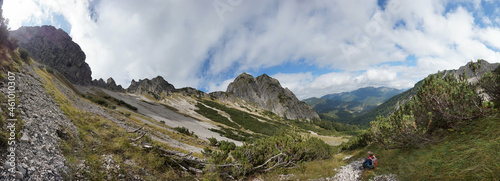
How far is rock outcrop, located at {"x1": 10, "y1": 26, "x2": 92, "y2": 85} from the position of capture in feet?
270

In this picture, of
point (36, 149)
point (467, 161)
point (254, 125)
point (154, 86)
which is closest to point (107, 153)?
point (36, 149)

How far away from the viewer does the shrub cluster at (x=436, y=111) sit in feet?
34.1

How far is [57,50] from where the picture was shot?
92375 millimetres

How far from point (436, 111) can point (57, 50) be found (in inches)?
5763

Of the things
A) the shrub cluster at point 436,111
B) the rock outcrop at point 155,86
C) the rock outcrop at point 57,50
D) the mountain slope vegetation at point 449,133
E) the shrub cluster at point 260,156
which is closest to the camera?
the mountain slope vegetation at point 449,133

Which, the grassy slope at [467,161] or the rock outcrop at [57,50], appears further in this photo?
the rock outcrop at [57,50]

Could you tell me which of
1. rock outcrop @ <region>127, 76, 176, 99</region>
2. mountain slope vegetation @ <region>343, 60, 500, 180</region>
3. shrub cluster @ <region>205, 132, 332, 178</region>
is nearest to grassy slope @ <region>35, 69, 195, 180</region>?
shrub cluster @ <region>205, 132, 332, 178</region>

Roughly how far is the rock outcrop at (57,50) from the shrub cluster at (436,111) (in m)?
122

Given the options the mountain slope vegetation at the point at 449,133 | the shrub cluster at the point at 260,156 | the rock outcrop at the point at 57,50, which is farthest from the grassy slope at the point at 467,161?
the rock outcrop at the point at 57,50

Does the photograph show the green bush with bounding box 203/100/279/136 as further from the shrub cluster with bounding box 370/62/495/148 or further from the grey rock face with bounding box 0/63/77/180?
the grey rock face with bounding box 0/63/77/180

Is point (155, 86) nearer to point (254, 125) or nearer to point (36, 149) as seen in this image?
point (254, 125)

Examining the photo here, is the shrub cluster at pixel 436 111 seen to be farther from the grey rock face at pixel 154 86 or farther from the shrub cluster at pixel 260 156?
the grey rock face at pixel 154 86

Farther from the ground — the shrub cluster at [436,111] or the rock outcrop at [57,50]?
the rock outcrop at [57,50]

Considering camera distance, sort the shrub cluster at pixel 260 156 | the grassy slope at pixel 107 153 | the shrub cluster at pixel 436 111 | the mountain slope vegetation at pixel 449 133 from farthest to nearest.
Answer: the shrub cluster at pixel 260 156, the shrub cluster at pixel 436 111, the grassy slope at pixel 107 153, the mountain slope vegetation at pixel 449 133
